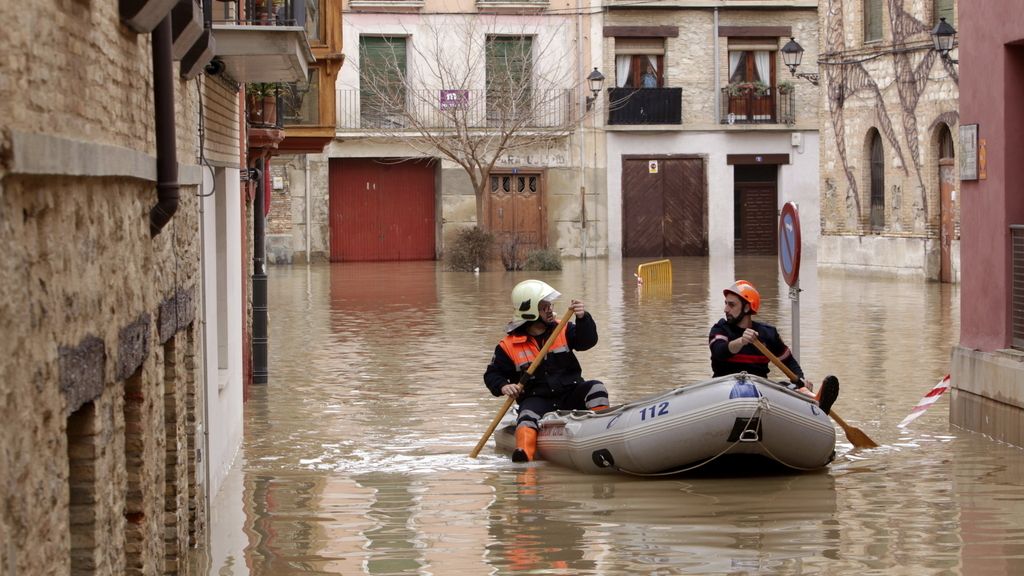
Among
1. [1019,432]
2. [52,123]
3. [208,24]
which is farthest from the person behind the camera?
[1019,432]

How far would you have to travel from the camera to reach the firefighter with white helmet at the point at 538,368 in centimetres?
1271

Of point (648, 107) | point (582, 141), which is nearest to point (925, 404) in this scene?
point (582, 141)

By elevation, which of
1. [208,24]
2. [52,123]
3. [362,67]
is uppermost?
[362,67]

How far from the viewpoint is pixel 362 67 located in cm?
4447

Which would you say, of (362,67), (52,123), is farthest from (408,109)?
(52,123)

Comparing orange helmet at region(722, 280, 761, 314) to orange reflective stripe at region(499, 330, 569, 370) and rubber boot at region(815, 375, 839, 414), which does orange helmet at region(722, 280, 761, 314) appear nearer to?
rubber boot at region(815, 375, 839, 414)

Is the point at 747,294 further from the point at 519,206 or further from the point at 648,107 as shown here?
the point at 648,107

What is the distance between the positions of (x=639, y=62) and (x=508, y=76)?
4196 mm

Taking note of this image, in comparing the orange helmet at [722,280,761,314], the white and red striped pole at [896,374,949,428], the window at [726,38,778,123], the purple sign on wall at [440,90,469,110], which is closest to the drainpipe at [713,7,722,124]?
the window at [726,38,778,123]

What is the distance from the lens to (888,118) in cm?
3525

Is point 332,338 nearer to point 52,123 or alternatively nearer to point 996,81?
point 996,81

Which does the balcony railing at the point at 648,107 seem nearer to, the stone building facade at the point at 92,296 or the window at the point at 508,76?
the window at the point at 508,76

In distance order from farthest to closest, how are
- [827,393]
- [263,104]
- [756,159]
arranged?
[756,159] → [263,104] → [827,393]

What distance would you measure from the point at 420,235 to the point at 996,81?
110ft
